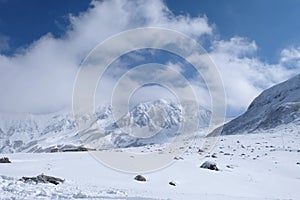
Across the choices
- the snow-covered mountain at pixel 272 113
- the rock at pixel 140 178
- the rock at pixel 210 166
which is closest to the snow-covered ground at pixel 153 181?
the rock at pixel 140 178

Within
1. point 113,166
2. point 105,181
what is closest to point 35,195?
point 105,181

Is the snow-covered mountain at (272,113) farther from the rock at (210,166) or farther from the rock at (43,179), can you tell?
the rock at (43,179)

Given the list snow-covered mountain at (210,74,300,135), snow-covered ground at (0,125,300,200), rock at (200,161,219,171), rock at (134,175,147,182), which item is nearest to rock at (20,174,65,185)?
snow-covered ground at (0,125,300,200)

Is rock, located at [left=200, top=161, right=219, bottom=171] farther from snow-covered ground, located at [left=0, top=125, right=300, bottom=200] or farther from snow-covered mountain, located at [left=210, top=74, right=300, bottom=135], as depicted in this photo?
snow-covered mountain, located at [left=210, top=74, right=300, bottom=135]

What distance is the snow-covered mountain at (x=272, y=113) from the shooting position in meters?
129

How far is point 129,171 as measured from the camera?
3123cm

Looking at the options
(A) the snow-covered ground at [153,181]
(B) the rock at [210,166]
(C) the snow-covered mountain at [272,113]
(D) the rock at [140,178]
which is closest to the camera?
(A) the snow-covered ground at [153,181]

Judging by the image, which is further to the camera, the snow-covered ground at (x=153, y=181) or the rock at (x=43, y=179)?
the rock at (x=43, y=179)

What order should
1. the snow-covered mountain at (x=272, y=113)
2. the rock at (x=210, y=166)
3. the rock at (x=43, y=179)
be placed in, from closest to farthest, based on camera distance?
the rock at (x=43, y=179), the rock at (x=210, y=166), the snow-covered mountain at (x=272, y=113)

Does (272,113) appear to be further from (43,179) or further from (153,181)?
(43,179)

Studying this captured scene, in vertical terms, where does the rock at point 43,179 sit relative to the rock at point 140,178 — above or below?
below

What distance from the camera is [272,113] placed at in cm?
14488

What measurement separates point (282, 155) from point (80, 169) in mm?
31976

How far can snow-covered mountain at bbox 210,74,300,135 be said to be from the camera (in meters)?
129
